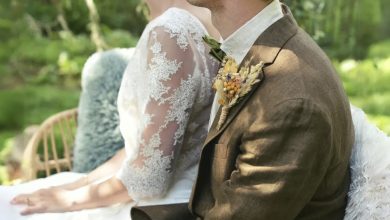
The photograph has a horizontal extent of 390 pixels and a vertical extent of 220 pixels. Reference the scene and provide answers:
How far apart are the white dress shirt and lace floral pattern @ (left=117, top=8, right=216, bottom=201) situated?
0.81ft

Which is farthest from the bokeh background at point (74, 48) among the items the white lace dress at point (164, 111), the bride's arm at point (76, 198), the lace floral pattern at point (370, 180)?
the lace floral pattern at point (370, 180)

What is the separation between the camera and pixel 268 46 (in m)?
1.43

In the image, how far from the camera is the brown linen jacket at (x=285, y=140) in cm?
130

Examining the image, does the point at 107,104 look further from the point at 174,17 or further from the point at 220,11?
the point at 220,11

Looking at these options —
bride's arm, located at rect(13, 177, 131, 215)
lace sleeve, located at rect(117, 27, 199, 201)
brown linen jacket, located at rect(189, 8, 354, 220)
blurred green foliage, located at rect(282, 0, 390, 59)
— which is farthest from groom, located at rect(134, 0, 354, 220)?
blurred green foliage, located at rect(282, 0, 390, 59)

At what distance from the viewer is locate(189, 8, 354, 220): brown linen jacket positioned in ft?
4.28

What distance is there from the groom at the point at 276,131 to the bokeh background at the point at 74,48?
2342mm

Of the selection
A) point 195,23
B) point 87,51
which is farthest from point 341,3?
point 195,23

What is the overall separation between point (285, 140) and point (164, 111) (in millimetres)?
496

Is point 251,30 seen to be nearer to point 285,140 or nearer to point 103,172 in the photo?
point 285,140

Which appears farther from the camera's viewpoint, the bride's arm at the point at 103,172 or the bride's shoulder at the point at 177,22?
the bride's arm at the point at 103,172

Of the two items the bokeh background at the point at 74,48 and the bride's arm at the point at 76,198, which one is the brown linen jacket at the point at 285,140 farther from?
the bokeh background at the point at 74,48

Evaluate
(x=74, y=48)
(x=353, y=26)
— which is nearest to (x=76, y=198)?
(x=353, y=26)

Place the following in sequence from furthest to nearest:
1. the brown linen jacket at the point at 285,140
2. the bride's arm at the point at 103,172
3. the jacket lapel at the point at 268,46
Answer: the bride's arm at the point at 103,172, the jacket lapel at the point at 268,46, the brown linen jacket at the point at 285,140
